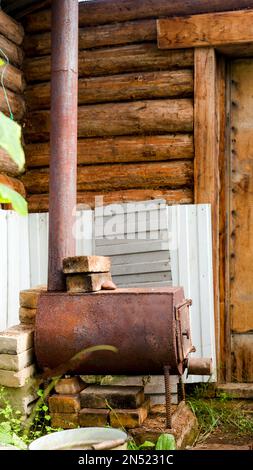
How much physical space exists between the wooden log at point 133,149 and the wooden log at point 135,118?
2.6 inches

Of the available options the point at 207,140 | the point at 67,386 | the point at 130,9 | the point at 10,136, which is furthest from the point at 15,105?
the point at 10,136

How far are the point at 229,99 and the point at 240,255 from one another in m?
1.46

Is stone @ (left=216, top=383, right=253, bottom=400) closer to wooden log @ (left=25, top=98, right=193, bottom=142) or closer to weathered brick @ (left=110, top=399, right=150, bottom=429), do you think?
weathered brick @ (left=110, top=399, right=150, bottom=429)

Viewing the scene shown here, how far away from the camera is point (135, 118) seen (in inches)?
230

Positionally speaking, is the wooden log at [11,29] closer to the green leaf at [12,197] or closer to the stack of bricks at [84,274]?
the stack of bricks at [84,274]

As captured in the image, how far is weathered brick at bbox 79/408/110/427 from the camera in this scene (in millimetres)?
4387

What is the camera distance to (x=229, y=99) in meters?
6.01

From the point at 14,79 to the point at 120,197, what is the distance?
1458 millimetres

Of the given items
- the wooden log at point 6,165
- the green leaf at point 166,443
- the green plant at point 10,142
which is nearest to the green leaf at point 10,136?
the green plant at point 10,142

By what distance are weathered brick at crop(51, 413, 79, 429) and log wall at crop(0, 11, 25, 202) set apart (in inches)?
82.1

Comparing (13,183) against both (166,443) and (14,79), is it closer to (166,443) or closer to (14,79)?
(14,79)

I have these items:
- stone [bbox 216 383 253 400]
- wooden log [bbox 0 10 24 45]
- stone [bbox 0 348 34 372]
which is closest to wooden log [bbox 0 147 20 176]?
wooden log [bbox 0 10 24 45]
